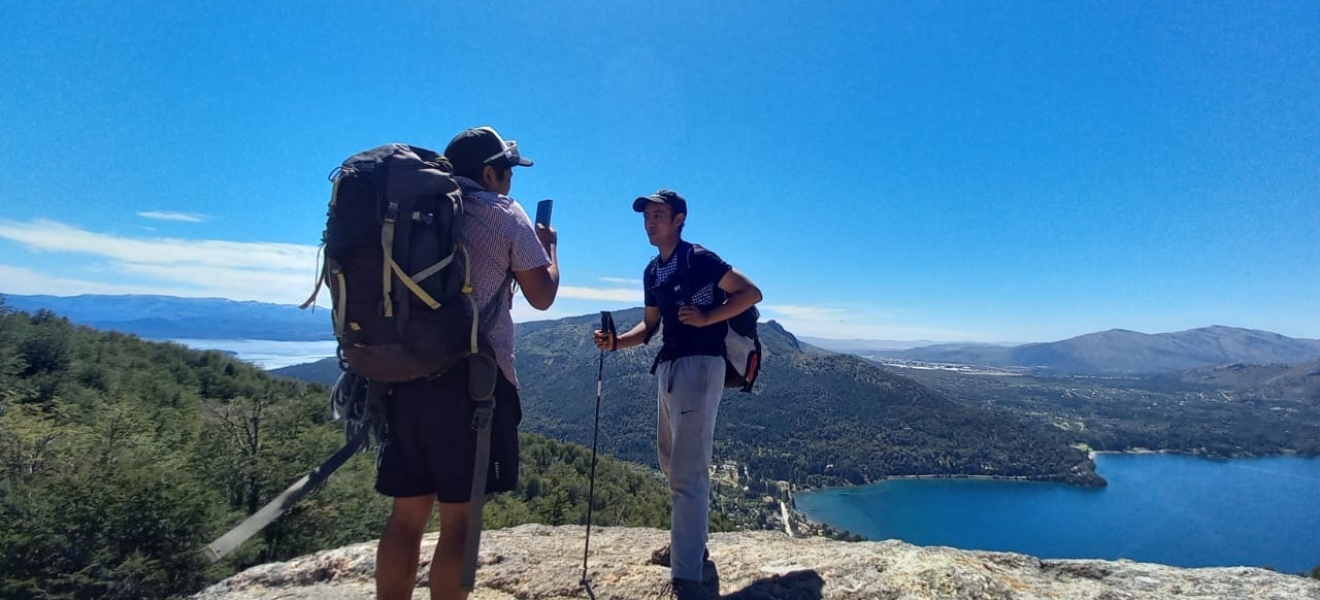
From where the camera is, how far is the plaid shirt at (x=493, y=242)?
259cm

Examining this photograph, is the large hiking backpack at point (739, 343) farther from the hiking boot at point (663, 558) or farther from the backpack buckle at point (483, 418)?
the backpack buckle at point (483, 418)

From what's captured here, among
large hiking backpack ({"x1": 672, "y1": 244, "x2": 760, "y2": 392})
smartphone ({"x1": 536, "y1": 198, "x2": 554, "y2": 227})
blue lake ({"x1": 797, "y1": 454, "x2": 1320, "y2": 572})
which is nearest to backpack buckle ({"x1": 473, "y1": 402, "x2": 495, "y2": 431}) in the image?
smartphone ({"x1": 536, "y1": 198, "x2": 554, "y2": 227})

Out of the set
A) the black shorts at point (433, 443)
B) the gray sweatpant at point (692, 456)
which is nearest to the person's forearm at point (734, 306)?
the gray sweatpant at point (692, 456)

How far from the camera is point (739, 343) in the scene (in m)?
3.85

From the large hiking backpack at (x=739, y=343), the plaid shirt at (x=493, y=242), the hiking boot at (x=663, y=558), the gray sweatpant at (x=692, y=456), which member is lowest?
the hiking boot at (x=663, y=558)

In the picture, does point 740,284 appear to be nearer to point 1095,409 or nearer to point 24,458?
point 24,458

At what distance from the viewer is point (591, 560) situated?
430cm

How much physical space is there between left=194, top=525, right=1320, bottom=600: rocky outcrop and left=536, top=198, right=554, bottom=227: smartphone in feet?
7.74

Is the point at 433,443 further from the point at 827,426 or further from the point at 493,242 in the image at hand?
the point at 827,426

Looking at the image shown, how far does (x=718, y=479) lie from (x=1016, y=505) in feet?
147

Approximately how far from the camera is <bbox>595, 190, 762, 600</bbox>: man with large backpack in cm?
357

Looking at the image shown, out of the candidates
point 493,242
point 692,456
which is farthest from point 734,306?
point 493,242

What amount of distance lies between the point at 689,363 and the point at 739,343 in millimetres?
408

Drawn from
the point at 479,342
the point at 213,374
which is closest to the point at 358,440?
the point at 479,342
